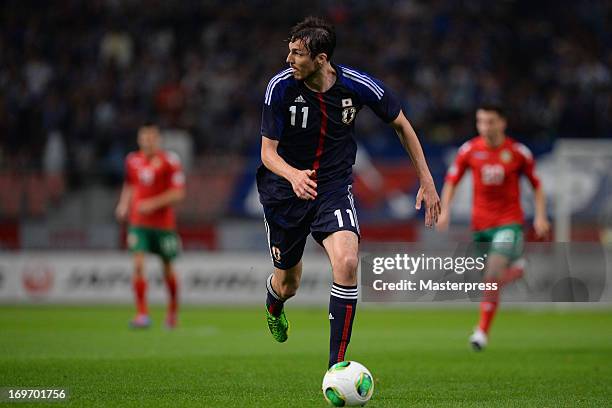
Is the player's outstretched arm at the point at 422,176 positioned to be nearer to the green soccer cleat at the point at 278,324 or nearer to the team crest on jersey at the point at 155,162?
the green soccer cleat at the point at 278,324

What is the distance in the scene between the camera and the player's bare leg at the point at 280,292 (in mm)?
8250

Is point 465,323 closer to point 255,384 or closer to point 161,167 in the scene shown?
point 161,167

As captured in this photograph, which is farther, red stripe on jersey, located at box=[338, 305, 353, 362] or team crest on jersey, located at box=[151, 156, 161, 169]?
team crest on jersey, located at box=[151, 156, 161, 169]

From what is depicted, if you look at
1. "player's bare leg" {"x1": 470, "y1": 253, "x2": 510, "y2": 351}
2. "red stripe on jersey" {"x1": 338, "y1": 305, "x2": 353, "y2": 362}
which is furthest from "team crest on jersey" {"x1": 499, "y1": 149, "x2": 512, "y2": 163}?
"red stripe on jersey" {"x1": 338, "y1": 305, "x2": 353, "y2": 362}

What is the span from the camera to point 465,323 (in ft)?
51.6

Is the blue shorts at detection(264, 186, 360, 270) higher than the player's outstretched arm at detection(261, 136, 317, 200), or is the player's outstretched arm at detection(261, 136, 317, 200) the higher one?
the player's outstretched arm at detection(261, 136, 317, 200)

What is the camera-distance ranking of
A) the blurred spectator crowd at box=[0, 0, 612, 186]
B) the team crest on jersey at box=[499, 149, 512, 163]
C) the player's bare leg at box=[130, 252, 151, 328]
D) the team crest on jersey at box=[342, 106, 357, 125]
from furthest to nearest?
1. the blurred spectator crowd at box=[0, 0, 612, 186]
2. the player's bare leg at box=[130, 252, 151, 328]
3. the team crest on jersey at box=[499, 149, 512, 163]
4. the team crest on jersey at box=[342, 106, 357, 125]

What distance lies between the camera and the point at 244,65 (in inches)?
950

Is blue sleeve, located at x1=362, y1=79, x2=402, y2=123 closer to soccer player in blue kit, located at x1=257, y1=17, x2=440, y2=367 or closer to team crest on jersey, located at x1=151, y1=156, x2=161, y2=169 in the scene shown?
soccer player in blue kit, located at x1=257, y1=17, x2=440, y2=367

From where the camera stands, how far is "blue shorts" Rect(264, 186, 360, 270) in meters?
7.15

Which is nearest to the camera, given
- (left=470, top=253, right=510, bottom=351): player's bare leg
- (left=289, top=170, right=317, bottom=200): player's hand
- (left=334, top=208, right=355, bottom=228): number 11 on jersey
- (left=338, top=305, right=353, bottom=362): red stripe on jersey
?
(left=289, top=170, right=317, bottom=200): player's hand

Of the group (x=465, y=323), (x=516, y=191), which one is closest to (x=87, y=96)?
(x=465, y=323)

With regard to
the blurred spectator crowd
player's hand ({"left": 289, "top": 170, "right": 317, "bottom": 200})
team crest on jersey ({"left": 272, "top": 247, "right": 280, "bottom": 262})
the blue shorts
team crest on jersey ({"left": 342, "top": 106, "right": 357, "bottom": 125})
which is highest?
the blurred spectator crowd

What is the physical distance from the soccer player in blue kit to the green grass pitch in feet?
3.13
